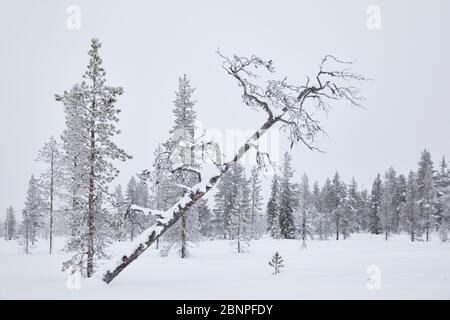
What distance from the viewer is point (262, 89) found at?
10.0 metres

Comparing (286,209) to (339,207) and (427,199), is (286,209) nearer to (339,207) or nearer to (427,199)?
(339,207)

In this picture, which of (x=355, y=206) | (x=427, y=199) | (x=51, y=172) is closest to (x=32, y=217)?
(x=51, y=172)

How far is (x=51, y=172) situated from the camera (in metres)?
34.2

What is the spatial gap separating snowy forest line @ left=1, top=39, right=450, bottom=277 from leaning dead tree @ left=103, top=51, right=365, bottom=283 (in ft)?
0.15

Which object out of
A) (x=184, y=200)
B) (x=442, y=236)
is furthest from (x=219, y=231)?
(x=184, y=200)

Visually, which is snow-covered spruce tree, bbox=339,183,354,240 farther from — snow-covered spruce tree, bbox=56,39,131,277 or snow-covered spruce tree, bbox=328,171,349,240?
snow-covered spruce tree, bbox=56,39,131,277

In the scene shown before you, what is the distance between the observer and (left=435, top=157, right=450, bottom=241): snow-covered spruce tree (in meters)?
Answer: 34.5

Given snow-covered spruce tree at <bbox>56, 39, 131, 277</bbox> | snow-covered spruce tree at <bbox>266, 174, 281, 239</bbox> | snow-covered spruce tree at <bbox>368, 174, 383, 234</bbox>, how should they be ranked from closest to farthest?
1. snow-covered spruce tree at <bbox>56, 39, 131, 277</bbox>
2. snow-covered spruce tree at <bbox>266, 174, 281, 239</bbox>
3. snow-covered spruce tree at <bbox>368, 174, 383, 234</bbox>

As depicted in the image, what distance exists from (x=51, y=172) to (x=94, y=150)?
22409mm

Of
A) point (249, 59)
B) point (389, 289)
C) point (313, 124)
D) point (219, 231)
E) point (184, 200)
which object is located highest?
point (249, 59)

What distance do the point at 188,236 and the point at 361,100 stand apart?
959 inches

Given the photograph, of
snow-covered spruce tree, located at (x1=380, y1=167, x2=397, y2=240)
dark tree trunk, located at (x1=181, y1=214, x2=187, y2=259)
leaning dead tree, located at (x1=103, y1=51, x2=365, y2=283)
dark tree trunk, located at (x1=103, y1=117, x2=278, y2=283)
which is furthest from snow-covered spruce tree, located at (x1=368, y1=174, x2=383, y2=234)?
dark tree trunk, located at (x1=103, y1=117, x2=278, y2=283)

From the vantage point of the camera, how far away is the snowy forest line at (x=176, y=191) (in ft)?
33.6
